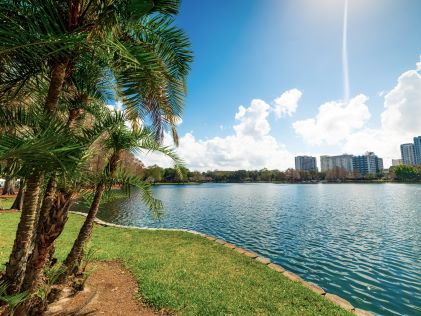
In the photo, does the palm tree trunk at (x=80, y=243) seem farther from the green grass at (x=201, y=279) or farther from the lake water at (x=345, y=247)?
the lake water at (x=345, y=247)

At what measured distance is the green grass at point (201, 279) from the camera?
17.9ft

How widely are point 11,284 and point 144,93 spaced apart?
12.8 feet

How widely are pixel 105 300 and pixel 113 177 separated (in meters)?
2.75

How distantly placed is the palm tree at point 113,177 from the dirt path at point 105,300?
64 centimetres

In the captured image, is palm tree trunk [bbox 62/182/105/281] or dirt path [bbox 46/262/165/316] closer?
dirt path [bbox 46/262/165/316]

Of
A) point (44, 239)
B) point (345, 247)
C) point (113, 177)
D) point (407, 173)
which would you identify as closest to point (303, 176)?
point (407, 173)

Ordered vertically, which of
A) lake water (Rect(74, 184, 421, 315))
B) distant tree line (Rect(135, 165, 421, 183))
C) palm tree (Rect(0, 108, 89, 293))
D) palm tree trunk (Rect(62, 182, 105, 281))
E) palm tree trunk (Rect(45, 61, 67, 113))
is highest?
distant tree line (Rect(135, 165, 421, 183))

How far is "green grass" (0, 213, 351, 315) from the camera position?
215 inches

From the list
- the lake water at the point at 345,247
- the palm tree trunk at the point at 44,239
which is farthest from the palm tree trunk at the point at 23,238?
the lake water at the point at 345,247

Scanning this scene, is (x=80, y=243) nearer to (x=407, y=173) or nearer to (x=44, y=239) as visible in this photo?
(x=44, y=239)

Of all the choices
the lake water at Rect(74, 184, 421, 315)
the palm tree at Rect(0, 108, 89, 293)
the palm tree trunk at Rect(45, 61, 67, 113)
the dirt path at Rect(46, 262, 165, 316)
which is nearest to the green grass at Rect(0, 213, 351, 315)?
the dirt path at Rect(46, 262, 165, 316)

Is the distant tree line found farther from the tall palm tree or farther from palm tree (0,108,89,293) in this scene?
palm tree (0,108,89,293)

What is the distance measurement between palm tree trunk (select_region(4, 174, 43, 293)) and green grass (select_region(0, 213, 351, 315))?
2754mm

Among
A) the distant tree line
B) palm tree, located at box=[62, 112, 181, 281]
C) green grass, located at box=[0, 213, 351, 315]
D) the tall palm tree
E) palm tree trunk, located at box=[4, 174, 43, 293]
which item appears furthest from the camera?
the distant tree line
